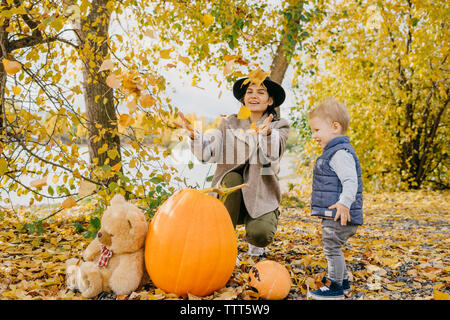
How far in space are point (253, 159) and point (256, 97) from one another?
430 millimetres

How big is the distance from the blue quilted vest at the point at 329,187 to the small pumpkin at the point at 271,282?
0.37 m

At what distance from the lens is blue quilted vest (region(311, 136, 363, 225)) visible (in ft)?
6.17

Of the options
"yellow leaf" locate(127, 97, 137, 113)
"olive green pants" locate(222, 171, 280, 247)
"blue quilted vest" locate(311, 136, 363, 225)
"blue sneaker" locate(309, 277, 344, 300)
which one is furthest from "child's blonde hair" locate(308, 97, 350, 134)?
"yellow leaf" locate(127, 97, 137, 113)

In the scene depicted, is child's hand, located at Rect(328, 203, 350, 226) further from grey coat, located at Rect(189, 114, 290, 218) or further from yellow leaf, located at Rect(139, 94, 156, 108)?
yellow leaf, located at Rect(139, 94, 156, 108)

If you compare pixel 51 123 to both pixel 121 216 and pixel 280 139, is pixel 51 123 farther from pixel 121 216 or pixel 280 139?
pixel 280 139

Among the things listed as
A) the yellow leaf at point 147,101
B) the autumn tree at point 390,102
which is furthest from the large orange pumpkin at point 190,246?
the autumn tree at point 390,102

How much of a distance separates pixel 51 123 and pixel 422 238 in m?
3.72

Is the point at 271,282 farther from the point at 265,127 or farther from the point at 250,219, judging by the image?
the point at 265,127

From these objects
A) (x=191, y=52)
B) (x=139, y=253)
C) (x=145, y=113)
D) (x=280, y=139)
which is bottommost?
(x=139, y=253)

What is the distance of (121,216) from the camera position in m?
1.77

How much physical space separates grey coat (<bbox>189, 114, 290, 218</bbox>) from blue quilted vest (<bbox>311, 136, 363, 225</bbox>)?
0.35 meters

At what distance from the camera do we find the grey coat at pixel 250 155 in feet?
7.27

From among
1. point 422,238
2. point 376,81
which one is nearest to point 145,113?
point 422,238

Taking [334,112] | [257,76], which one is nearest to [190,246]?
[257,76]
